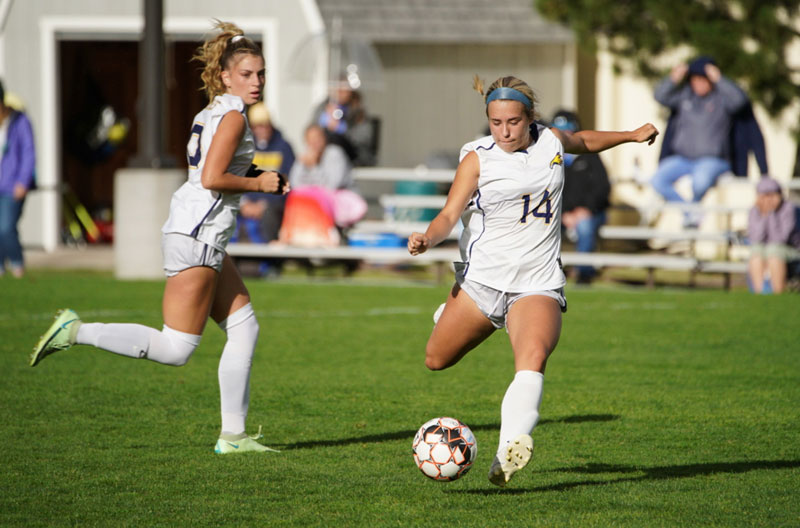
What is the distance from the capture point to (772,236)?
47.2 ft

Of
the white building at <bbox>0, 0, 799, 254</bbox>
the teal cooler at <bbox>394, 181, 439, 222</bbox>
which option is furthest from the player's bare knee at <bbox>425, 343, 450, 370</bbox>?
the white building at <bbox>0, 0, 799, 254</bbox>

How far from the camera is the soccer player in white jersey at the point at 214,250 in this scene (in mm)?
6262

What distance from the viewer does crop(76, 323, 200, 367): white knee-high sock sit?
6.40 metres

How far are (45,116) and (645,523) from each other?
17.9m

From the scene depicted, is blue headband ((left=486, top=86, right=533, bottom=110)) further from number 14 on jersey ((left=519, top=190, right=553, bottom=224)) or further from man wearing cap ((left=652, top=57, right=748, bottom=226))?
man wearing cap ((left=652, top=57, right=748, bottom=226))

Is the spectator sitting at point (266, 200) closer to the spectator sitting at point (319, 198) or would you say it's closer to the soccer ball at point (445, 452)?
the spectator sitting at point (319, 198)

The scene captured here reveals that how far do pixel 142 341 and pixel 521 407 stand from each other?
2.02m

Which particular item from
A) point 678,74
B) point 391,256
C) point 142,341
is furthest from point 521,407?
point 678,74

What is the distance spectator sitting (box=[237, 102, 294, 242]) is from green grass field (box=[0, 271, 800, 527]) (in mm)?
4115

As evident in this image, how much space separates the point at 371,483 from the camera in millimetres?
5879

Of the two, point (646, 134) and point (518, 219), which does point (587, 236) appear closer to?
point (646, 134)

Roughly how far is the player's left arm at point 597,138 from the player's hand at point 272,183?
4.21 feet

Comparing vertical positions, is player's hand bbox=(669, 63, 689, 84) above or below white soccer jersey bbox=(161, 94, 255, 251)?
above

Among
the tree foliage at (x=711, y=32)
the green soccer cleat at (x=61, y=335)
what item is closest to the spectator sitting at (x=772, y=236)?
the tree foliage at (x=711, y=32)
